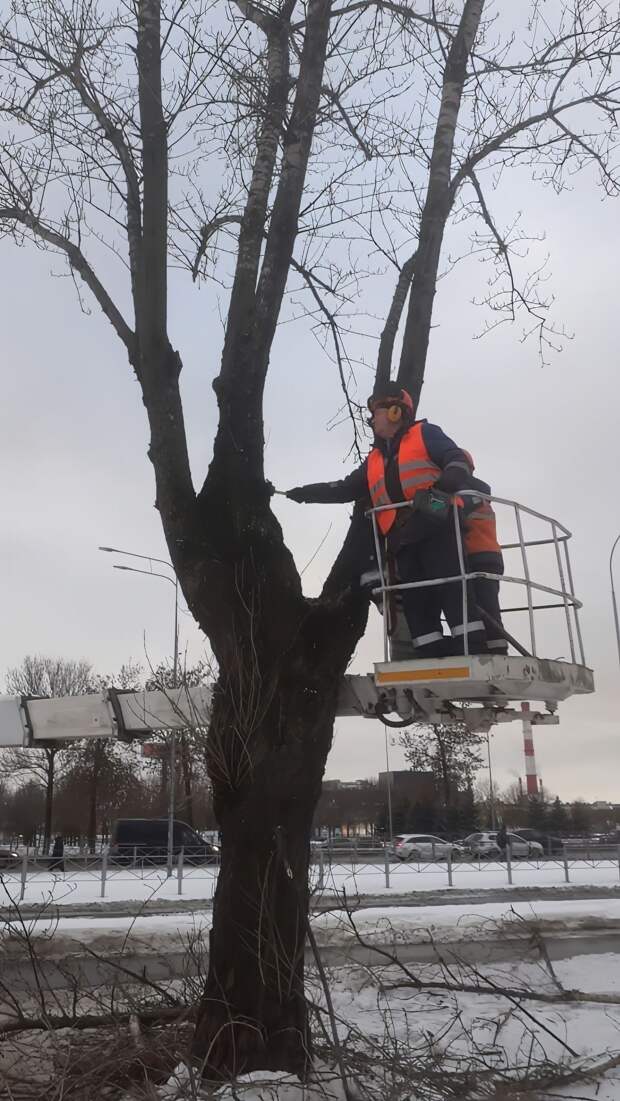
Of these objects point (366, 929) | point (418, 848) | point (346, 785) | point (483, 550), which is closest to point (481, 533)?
point (483, 550)

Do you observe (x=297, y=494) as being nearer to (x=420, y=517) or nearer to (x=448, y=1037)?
(x=420, y=517)

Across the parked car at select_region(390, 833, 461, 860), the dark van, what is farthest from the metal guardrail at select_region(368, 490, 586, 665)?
the parked car at select_region(390, 833, 461, 860)

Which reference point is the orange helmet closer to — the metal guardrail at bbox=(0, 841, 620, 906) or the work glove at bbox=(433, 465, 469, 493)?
the work glove at bbox=(433, 465, 469, 493)

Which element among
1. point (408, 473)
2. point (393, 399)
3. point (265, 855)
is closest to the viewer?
point (265, 855)

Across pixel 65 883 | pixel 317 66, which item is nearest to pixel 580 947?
pixel 317 66

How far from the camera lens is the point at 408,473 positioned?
17.6ft

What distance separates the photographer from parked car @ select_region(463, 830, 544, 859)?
31466 mm

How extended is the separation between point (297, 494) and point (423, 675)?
1.71 m

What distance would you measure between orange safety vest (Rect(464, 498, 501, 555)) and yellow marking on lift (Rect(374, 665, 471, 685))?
900 millimetres

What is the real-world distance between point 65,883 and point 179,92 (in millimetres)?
16891

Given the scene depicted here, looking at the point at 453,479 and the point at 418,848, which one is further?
the point at 418,848

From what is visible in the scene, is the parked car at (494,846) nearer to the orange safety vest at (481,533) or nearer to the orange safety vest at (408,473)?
the orange safety vest at (481,533)

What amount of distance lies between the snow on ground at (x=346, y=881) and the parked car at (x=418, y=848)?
312 cm

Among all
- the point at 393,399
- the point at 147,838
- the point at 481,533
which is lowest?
the point at 147,838
